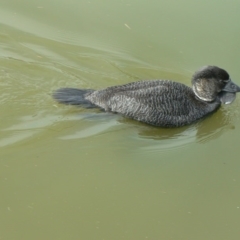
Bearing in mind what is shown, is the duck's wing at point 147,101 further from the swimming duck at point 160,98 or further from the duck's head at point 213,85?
the duck's head at point 213,85

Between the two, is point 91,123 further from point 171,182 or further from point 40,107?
point 171,182

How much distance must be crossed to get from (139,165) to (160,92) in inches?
43.2

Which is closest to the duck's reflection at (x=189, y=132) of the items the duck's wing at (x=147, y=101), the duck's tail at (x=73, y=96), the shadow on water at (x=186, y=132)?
the shadow on water at (x=186, y=132)

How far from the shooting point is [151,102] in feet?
19.1

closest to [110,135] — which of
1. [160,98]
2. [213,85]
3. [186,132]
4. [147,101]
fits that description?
[147,101]

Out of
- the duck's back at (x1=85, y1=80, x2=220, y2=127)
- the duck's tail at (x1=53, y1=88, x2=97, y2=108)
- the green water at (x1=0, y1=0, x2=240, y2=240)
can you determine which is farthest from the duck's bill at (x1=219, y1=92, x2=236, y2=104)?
the duck's tail at (x1=53, y1=88, x2=97, y2=108)

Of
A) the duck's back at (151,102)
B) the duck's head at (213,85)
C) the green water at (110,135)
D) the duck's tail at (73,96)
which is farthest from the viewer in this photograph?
the duck's head at (213,85)

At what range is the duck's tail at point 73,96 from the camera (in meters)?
5.96

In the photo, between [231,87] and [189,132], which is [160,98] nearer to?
[189,132]

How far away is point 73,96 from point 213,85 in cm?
162

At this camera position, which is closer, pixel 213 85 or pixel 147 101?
pixel 147 101

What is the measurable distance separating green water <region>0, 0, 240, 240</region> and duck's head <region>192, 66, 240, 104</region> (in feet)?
0.66

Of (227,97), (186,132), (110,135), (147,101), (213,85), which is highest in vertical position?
(213,85)

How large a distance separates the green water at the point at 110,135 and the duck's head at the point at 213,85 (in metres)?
0.20
